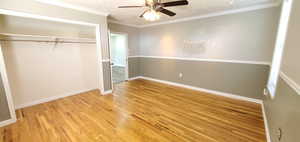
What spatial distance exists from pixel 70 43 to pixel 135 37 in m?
2.53

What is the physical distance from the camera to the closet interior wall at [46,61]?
8.52ft

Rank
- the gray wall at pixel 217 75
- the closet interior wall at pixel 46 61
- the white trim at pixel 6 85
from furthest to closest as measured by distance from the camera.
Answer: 1. the gray wall at pixel 217 75
2. the closet interior wall at pixel 46 61
3. the white trim at pixel 6 85

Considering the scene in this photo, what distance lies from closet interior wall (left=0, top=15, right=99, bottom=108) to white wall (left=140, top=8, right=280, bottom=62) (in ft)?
8.67

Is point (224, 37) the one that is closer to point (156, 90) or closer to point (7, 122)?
point (156, 90)

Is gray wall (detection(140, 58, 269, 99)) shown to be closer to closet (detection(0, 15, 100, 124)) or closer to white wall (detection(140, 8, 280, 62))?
white wall (detection(140, 8, 280, 62))

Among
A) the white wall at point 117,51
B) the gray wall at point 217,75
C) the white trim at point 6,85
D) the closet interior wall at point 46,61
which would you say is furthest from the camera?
the white wall at point 117,51

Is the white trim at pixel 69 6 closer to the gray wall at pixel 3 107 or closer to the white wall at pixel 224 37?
the gray wall at pixel 3 107

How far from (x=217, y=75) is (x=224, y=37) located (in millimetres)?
1049

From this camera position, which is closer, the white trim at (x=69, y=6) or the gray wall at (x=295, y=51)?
the gray wall at (x=295, y=51)

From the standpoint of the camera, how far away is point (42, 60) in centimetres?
296

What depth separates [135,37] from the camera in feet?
17.1

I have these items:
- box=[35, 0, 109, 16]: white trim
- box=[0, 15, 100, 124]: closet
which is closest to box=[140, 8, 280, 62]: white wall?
box=[35, 0, 109, 16]: white trim

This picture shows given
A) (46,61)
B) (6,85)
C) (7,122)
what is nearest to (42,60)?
(46,61)

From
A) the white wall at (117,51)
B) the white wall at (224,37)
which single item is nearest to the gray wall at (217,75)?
the white wall at (224,37)
